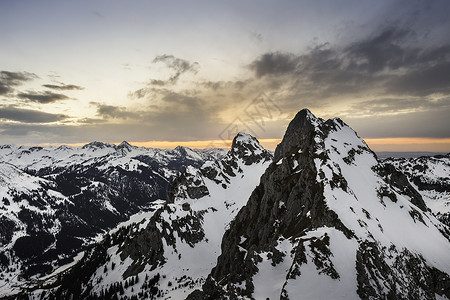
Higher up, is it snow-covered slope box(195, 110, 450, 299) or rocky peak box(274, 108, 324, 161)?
rocky peak box(274, 108, 324, 161)

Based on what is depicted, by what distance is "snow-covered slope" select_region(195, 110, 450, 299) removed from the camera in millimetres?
53875

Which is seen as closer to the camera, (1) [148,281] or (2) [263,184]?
(2) [263,184]

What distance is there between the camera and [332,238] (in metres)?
60.5

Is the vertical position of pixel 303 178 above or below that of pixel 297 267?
above

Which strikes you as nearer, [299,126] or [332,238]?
[332,238]

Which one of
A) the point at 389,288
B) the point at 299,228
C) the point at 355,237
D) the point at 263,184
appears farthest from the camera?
the point at 263,184

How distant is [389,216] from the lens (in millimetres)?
86250

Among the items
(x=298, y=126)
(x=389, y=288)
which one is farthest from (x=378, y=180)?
(x=298, y=126)

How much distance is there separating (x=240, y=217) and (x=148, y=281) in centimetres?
10327

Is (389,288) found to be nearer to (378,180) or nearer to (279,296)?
(279,296)

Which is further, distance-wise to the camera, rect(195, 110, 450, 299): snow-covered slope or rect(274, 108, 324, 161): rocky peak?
rect(274, 108, 324, 161): rocky peak

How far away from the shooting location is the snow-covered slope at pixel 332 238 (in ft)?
177

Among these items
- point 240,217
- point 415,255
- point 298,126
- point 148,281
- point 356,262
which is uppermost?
point 298,126

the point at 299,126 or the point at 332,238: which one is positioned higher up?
the point at 299,126
